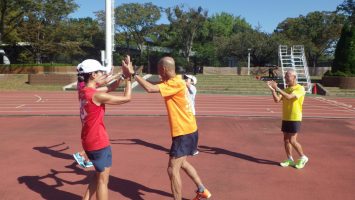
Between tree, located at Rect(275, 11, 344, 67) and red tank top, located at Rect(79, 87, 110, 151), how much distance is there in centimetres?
5254

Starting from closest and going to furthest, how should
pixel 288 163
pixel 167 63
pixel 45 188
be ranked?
pixel 167 63 < pixel 45 188 < pixel 288 163

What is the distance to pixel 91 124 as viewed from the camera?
4246 millimetres

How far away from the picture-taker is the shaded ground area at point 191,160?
5.72m

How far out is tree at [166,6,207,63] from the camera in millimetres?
52125

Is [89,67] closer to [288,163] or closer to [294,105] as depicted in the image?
[294,105]

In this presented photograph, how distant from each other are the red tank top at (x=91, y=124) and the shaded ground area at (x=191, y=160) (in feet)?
4.78

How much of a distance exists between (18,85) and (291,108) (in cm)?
2772

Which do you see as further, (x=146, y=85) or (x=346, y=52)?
(x=346, y=52)

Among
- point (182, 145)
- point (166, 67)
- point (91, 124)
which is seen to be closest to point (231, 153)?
point (182, 145)

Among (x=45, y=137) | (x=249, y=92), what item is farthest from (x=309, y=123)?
(x=249, y=92)

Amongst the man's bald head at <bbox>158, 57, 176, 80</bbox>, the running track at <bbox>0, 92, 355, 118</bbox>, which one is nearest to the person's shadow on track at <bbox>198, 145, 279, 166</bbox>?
the man's bald head at <bbox>158, 57, 176, 80</bbox>

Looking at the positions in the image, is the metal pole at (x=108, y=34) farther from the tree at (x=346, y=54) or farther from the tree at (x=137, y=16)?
the tree at (x=137, y=16)

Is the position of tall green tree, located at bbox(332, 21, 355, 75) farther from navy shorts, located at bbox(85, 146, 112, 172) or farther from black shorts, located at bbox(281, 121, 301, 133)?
navy shorts, located at bbox(85, 146, 112, 172)

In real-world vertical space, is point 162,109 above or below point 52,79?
below
